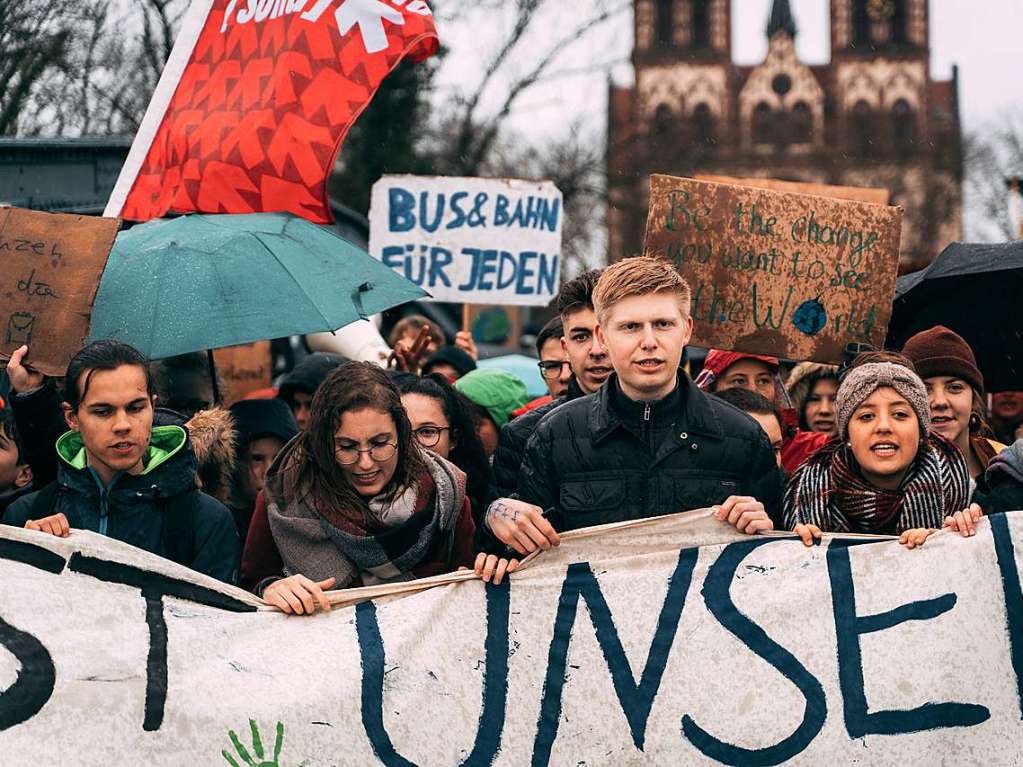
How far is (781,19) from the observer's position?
83000 mm

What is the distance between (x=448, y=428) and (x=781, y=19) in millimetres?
81912

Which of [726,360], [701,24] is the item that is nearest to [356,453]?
[726,360]

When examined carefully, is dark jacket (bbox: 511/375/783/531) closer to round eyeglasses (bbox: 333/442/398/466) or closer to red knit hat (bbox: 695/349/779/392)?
round eyeglasses (bbox: 333/442/398/466)

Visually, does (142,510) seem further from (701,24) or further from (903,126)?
(701,24)

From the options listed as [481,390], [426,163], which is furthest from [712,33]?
[481,390]

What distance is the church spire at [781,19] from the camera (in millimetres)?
80500

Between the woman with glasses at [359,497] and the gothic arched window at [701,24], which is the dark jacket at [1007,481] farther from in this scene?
the gothic arched window at [701,24]

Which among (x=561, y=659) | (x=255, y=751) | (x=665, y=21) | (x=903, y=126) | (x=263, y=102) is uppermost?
(x=665, y=21)

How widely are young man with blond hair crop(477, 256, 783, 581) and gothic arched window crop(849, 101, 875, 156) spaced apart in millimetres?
49751

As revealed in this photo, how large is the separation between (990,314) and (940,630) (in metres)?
1.91

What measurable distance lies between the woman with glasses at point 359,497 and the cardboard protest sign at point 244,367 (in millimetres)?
3032

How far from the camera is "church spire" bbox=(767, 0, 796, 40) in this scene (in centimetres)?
8050

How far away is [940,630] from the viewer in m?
3.58

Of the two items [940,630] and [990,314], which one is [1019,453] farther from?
[990,314]
